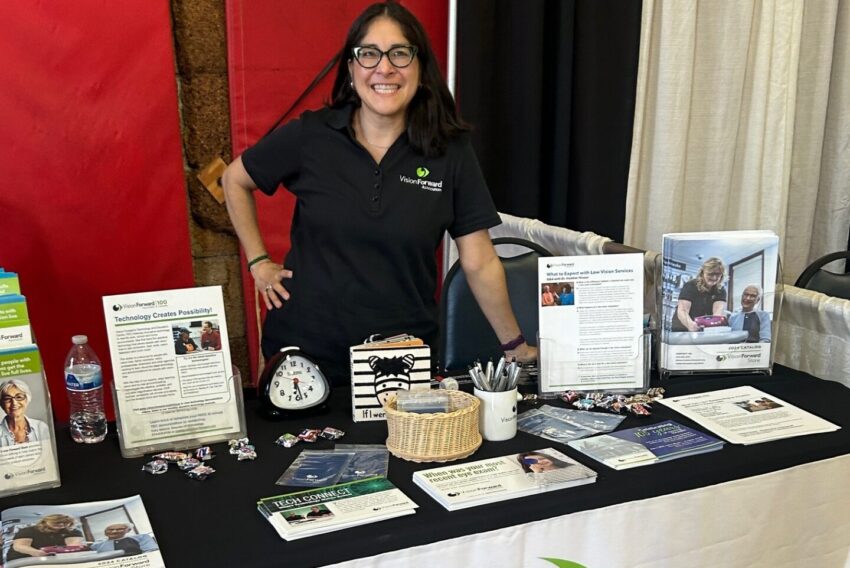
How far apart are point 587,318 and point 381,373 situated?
41cm

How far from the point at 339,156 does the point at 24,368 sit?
777 millimetres

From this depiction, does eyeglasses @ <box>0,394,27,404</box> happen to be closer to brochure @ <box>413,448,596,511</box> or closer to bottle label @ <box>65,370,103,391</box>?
bottle label @ <box>65,370,103,391</box>

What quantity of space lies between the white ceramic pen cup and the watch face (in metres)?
0.28

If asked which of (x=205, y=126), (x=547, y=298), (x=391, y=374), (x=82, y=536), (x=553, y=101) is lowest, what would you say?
(x=82, y=536)

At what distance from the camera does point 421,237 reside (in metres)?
1.71

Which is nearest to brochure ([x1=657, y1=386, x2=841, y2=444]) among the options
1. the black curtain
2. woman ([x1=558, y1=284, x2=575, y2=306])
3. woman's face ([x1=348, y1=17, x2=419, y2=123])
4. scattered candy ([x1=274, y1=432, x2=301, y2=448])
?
woman ([x1=558, y1=284, x2=575, y2=306])

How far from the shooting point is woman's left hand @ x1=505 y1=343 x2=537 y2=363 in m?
1.67

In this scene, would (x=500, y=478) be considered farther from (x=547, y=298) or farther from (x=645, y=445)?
(x=547, y=298)

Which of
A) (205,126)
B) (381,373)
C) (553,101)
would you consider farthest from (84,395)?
(553,101)

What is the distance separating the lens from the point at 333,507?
1110mm

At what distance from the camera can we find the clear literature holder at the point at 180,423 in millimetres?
1271

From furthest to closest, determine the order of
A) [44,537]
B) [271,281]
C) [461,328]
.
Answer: [461,328], [271,281], [44,537]

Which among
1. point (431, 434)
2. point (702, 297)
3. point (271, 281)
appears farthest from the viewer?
point (271, 281)

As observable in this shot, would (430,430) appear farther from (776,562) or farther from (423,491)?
(776,562)
